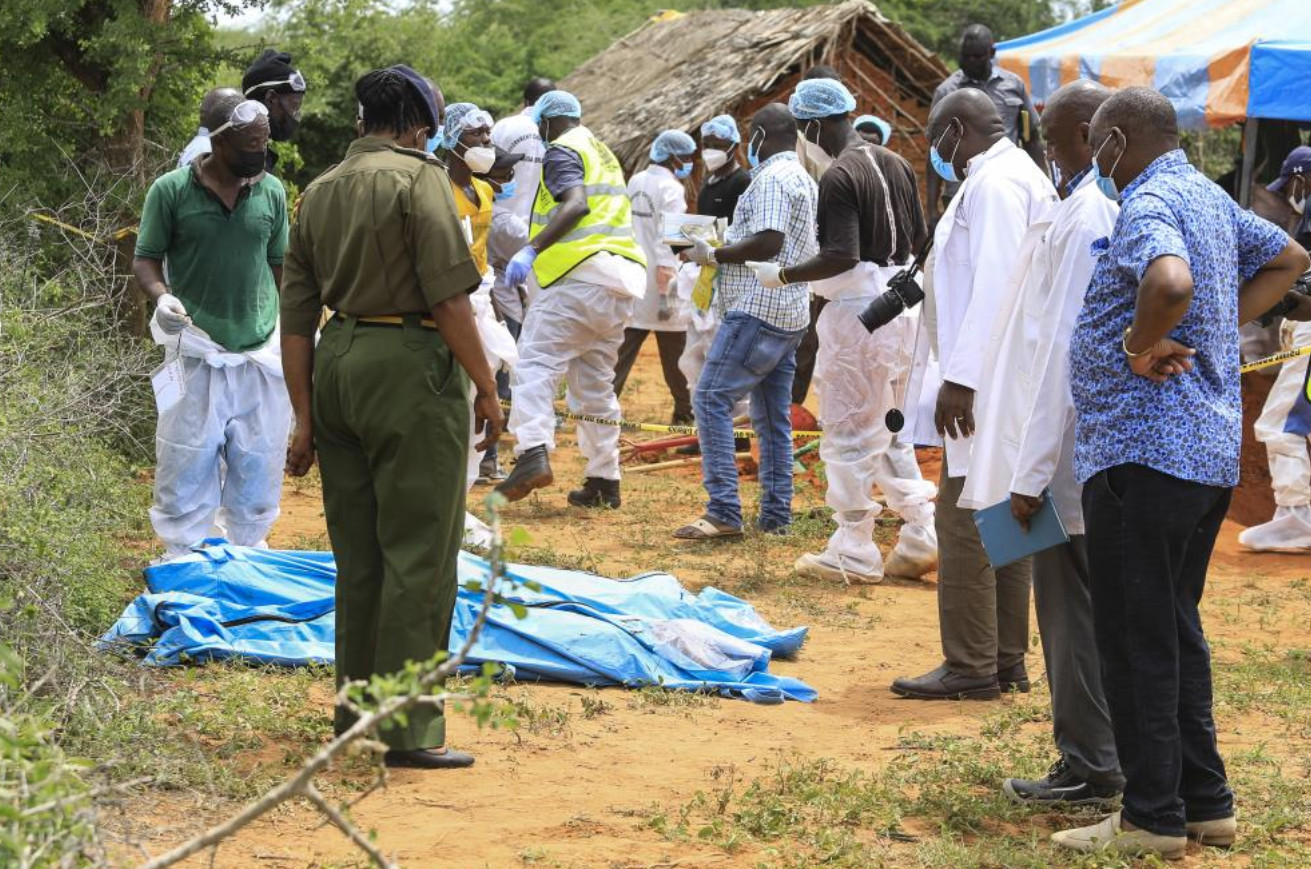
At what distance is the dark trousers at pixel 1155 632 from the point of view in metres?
4.20

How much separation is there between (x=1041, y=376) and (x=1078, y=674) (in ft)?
2.95

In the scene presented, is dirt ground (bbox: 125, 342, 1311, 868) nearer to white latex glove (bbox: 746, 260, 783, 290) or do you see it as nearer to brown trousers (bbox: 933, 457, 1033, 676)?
brown trousers (bbox: 933, 457, 1033, 676)

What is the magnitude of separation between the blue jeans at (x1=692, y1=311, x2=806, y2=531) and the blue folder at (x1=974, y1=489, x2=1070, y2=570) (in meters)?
4.00

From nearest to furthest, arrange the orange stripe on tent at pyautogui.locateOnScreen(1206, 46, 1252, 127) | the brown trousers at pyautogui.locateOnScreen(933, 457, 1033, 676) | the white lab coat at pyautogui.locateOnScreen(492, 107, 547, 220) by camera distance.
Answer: the brown trousers at pyautogui.locateOnScreen(933, 457, 1033, 676), the white lab coat at pyautogui.locateOnScreen(492, 107, 547, 220), the orange stripe on tent at pyautogui.locateOnScreen(1206, 46, 1252, 127)

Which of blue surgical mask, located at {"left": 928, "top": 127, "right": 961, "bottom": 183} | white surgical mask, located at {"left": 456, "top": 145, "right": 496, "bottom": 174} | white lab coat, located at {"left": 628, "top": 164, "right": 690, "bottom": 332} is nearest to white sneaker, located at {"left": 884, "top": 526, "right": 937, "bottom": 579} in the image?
blue surgical mask, located at {"left": 928, "top": 127, "right": 961, "bottom": 183}

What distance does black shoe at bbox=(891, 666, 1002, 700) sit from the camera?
621 cm

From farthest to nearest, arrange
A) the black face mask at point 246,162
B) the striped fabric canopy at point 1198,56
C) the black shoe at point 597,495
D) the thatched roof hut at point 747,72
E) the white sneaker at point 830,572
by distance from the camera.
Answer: the thatched roof hut at point 747,72
the striped fabric canopy at point 1198,56
the black shoe at point 597,495
the white sneaker at point 830,572
the black face mask at point 246,162

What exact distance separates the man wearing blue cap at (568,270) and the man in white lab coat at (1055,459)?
173 inches

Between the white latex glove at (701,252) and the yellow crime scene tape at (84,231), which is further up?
the yellow crime scene tape at (84,231)

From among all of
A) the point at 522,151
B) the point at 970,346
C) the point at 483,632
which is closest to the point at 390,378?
the point at 483,632

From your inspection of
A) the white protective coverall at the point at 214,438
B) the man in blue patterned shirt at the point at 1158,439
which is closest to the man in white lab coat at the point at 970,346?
the man in blue patterned shirt at the point at 1158,439

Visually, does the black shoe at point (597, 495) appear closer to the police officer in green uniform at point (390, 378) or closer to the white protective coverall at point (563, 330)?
the white protective coverall at point (563, 330)

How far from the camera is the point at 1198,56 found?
11.9 meters

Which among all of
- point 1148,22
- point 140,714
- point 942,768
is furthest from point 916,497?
point 1148,22
